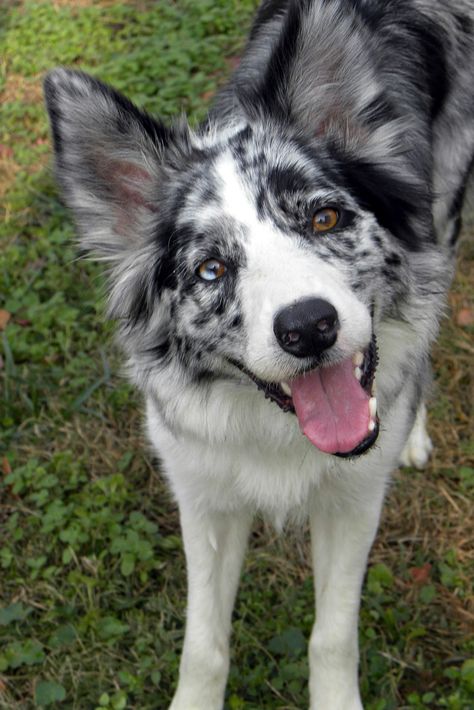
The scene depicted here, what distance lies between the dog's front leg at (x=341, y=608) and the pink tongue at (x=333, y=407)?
0.61 metres

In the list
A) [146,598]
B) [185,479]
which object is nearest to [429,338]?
[185,479]

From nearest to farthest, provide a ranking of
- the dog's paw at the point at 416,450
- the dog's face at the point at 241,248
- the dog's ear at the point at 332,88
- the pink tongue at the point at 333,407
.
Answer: the dog's face at the point at 241,248 → the pink tongue at the point at 333,407 → the dog's ear at the point at 332,88 → the dog's paw at the point at 416,450

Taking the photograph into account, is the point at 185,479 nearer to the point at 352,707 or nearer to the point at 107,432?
the point at 352,707

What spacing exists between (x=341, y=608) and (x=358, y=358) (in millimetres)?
1012

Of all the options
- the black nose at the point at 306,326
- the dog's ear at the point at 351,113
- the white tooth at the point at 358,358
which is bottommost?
the white tooth at the point at 358,358

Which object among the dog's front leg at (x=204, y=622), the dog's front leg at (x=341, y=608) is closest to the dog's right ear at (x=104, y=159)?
the dog's front leg at (x=204, y=622)

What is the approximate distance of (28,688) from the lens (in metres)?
3.50

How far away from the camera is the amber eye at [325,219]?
2.61 m

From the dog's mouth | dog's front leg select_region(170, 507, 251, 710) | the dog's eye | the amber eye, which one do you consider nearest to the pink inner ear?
the dog's eye

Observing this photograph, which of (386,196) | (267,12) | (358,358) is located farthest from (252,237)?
(267,12)

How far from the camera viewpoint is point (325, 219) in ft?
8.62

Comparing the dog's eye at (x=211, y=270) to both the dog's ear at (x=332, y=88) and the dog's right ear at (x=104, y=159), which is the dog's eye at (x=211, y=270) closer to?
the dog's right ear at (x=104, y=159)

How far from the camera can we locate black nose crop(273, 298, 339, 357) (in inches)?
92.2

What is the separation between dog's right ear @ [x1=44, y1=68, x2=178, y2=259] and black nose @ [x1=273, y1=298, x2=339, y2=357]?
0.74 metres
